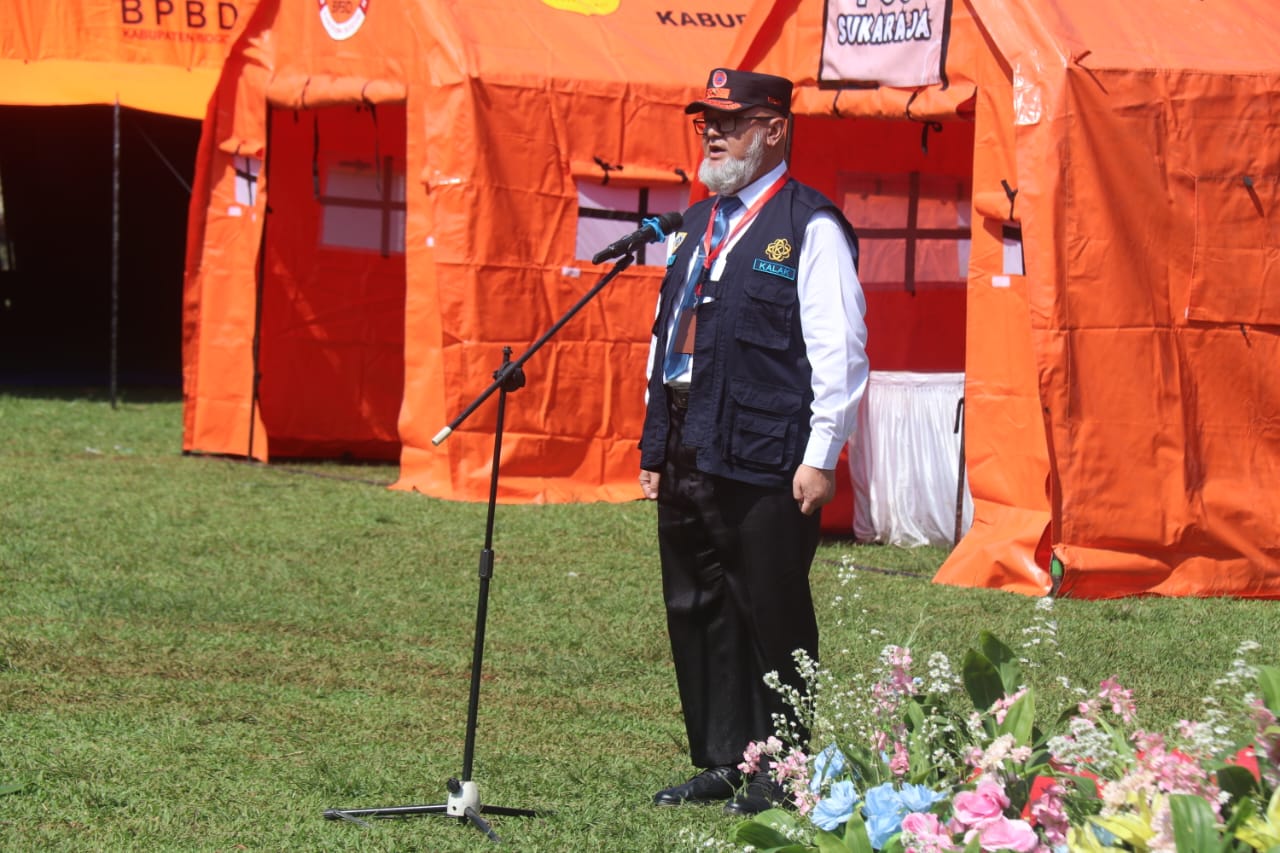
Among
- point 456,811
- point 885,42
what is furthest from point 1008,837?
point 885,42

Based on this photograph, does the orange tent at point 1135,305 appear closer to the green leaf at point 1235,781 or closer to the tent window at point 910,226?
the tent window at point 910,226

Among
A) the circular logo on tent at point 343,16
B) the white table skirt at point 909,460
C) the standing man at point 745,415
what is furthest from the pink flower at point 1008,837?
the circular logo on tent at point 343,16

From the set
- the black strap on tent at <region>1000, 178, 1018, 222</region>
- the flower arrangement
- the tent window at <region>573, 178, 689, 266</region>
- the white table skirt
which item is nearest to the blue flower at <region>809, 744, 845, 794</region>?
the flower arrangement

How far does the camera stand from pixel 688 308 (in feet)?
14.0

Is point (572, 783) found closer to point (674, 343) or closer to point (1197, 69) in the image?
point (674, 343)

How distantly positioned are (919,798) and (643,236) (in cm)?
186

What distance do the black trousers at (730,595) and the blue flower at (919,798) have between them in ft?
5.02

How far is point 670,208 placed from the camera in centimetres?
1066

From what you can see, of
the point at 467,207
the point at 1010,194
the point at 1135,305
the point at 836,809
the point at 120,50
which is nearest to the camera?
the point at 836,809

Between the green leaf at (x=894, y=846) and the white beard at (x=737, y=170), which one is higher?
the white beard at (x=737, y=170)

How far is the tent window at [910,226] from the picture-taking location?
967 cm

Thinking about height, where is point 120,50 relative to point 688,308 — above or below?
above

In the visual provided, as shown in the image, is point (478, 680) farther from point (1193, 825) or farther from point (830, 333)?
point (1193, 825)

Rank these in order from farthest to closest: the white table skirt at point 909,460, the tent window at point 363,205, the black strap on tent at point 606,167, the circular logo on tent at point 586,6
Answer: the tent window at point 363,205, the circular logo on tent at point 586,6, the black strap on tent at point 606,167, the white table skirt at point 909,460
